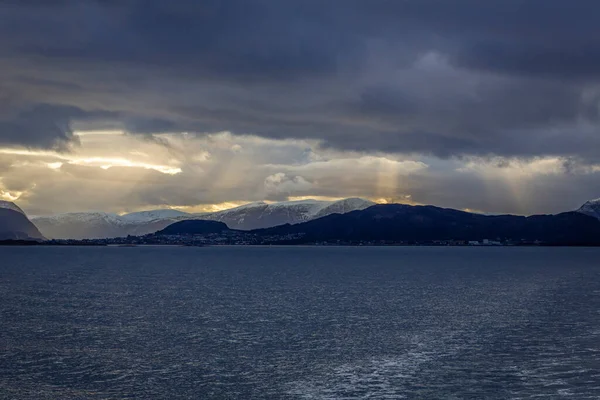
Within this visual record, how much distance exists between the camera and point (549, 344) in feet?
217

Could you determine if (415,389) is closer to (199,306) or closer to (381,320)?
(381,320)

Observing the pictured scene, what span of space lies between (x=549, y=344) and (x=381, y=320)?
23189mm

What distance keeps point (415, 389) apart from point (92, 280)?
124 m

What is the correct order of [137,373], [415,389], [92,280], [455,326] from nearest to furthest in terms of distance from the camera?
[415,389], [137,373], [455,326], [92,280]

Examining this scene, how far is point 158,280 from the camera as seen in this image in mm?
162500

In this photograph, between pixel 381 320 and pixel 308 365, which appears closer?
pixel 308 365

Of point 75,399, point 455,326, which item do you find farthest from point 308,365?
point 455,326

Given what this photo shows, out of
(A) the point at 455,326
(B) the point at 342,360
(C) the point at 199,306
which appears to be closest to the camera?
(B) the point at 342,360

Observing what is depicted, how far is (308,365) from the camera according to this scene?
184ft

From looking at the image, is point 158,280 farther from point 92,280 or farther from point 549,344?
point 549,344

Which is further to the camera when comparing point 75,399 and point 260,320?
point 260,320

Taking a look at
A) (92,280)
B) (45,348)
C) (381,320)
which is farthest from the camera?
(92,280)

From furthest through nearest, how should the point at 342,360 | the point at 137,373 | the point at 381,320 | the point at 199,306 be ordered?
the point at 199,306 < the point at 381,320 < the point at 342,360 < the point at 137,373

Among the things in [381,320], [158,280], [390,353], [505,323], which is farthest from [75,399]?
[158,280]
